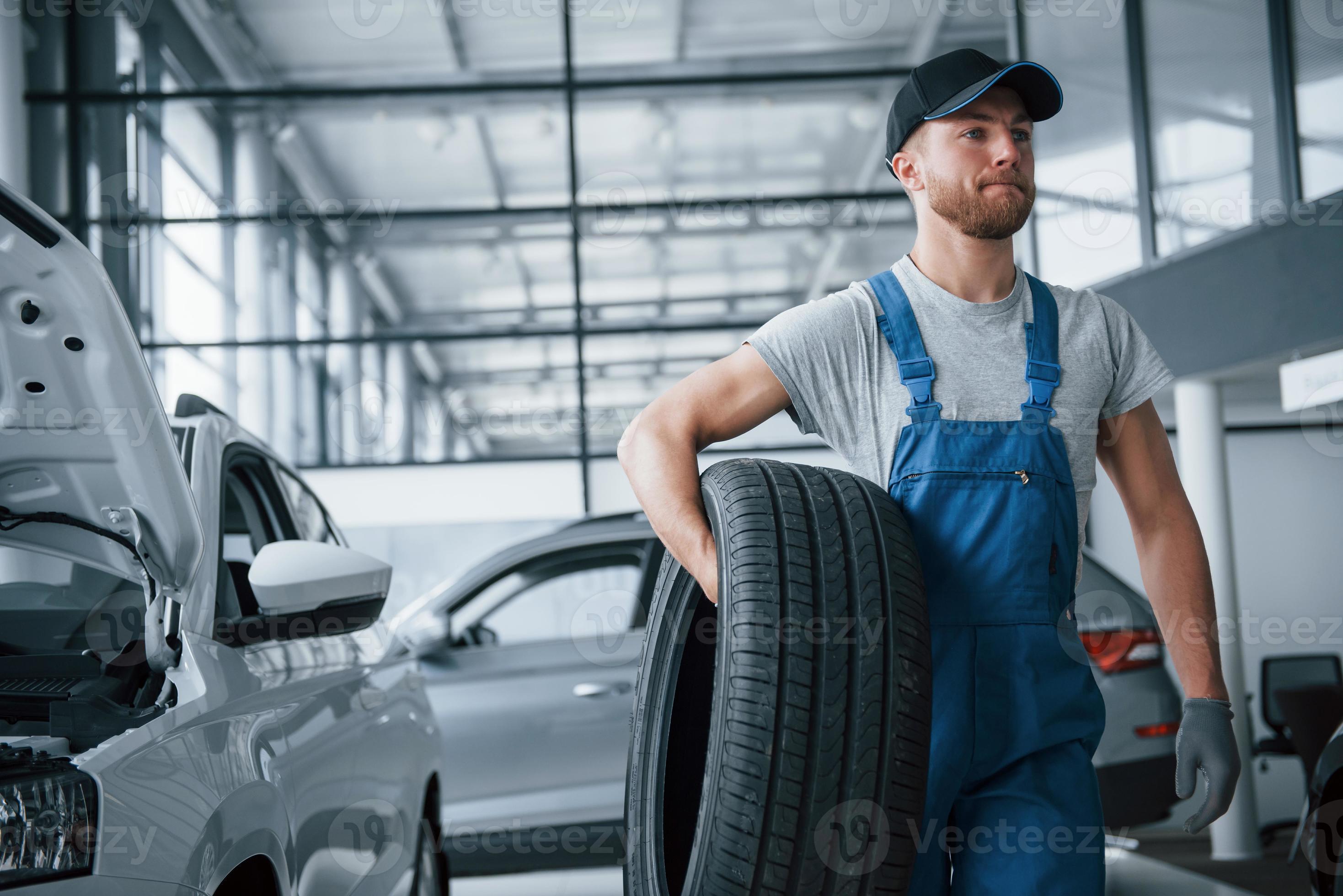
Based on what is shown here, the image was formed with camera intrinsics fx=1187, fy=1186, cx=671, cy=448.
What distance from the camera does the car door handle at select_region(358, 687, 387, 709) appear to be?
8.23 ft

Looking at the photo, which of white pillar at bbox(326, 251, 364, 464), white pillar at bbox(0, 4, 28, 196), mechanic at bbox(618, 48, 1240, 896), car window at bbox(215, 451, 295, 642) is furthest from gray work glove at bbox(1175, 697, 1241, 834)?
white pillar at bbox(0, 4, 28, 196)

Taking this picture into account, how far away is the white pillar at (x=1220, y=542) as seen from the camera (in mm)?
5488

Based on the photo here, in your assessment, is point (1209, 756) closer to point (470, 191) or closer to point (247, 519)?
point (247, 519)

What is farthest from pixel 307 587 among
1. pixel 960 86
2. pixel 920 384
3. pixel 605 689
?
pixel 605 689

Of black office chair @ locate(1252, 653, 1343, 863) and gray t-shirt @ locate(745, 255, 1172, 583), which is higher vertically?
gray t-shirt @ locate(745, 255, 1172, 583)

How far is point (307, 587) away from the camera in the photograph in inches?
78.7

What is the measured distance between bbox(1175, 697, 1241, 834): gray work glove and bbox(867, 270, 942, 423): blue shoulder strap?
625 millimetres

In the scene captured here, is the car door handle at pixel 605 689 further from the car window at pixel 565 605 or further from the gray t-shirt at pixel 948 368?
the gray t-shirt at pixel 948 368

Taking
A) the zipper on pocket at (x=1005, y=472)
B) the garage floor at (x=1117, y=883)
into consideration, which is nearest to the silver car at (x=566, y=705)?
the garage floor at (x=1117, y=883)

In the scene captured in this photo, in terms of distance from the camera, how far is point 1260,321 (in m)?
5.16

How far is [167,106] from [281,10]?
1.08 meters

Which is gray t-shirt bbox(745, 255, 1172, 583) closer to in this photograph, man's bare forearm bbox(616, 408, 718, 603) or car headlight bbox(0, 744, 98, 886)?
man's bare forearm bbox(616, 408, 718, 603)

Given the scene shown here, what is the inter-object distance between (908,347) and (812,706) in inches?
22.4

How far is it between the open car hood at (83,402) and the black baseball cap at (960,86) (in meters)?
1.18
